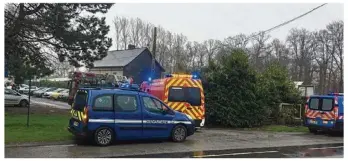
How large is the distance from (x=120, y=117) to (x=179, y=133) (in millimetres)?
2267

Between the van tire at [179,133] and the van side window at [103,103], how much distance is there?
2.38 m

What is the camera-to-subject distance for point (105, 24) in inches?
926

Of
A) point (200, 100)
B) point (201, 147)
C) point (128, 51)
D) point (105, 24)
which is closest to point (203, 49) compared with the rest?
point (128, 51)

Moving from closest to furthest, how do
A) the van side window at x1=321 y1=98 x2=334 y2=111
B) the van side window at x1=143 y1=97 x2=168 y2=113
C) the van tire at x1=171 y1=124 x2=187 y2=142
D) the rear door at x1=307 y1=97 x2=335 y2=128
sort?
1. the van side window at x1=143 y1=97 x2=168 y2=113
2. the van tire at x1=171 y1=124 x2=187 y2=142
3. the rear door at x1=307 y1=97 x2=335 y2=128
4. the van side window at x1=321 y1=98 x2=334 y2=111

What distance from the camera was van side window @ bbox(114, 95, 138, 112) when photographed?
39.1ft

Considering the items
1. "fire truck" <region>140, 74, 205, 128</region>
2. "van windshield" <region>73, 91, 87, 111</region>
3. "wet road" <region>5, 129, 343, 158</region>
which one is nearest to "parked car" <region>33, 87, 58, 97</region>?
"fire truck" <region>140, 74, 205, 128</region>

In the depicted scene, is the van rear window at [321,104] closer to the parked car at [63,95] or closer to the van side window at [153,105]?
the van side window at [153,105]

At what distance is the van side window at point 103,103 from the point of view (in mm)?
11531

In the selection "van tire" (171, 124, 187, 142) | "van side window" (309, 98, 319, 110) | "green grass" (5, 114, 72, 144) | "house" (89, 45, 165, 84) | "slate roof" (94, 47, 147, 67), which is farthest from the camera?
"slate roof" (94, 47, 147, 67)

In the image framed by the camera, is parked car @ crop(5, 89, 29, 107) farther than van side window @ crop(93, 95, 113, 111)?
Yes

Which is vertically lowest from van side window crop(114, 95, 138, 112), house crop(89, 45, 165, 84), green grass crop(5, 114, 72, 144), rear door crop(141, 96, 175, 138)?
green grass crop(5, 114, 72, 144)

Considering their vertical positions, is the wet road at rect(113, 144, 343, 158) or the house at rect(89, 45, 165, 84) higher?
the house at rect(89, 45, 165, 84)

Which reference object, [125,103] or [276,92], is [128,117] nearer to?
[125,103]

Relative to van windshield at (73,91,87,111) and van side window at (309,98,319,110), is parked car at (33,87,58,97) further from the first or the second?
van windshield at (73,91,87,111)
